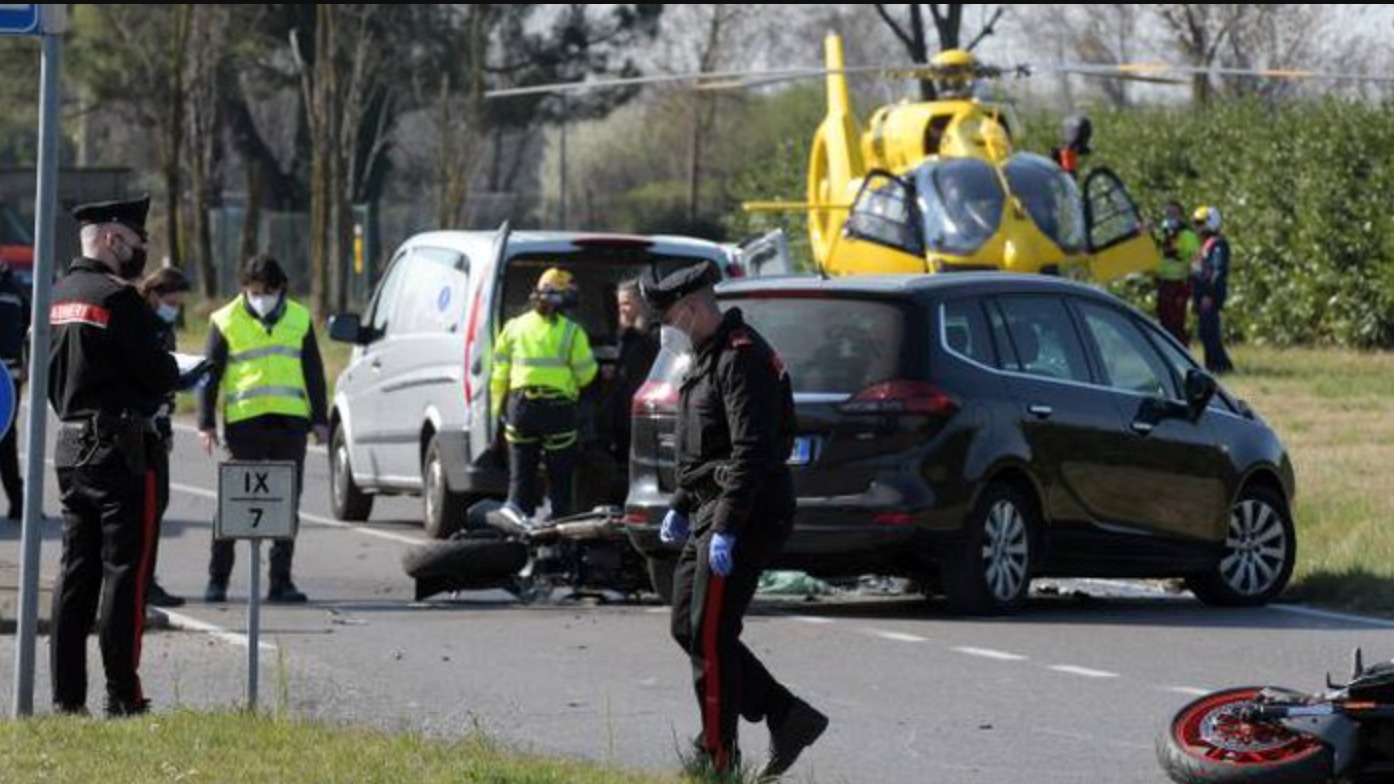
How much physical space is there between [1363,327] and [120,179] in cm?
2721

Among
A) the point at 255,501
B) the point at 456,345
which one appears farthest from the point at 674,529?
the point at 456,345

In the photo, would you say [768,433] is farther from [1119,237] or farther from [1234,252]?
[1234,252]

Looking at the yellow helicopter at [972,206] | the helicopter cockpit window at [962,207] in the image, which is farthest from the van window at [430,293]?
the helicopter cockpit window at [962,207]

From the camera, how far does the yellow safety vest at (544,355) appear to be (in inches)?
670

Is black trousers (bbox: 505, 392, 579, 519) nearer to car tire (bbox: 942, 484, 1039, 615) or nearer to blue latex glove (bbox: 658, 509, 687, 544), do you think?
car tire (bbox: 942, 484, 1039, 615)

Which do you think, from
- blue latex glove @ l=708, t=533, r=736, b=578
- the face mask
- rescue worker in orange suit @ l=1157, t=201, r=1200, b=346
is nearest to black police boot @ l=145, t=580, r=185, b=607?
the face mask

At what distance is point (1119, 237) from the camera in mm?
31531

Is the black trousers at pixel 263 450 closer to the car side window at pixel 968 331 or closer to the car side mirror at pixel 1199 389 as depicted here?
the car side window at pixel 968 331

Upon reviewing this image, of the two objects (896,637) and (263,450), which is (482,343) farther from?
(896,637)

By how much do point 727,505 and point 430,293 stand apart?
9941 millimetres

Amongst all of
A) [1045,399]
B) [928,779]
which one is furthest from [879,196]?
[928,779]

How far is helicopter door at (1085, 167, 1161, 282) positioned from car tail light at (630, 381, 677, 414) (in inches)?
670

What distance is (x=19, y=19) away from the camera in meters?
10.0

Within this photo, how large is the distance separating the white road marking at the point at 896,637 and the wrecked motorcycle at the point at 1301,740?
4.87 meters
